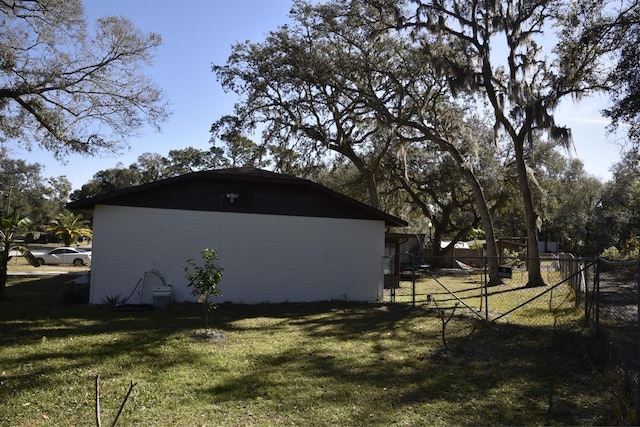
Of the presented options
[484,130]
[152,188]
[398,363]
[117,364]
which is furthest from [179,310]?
[484,130]

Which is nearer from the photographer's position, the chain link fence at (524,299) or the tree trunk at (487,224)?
the chain link fence at (524,299)

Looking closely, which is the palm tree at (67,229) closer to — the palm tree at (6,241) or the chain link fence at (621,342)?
the palm tree at (6,241)

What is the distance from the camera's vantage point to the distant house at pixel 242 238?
13094 mm

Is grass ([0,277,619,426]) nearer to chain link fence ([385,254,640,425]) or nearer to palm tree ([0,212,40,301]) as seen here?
chain link fence ([385,254,640,425])

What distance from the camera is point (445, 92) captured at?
71.3 feet

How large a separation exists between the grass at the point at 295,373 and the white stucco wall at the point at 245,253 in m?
2.31

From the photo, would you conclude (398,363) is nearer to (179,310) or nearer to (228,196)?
(179,310)

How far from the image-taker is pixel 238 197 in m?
14.0

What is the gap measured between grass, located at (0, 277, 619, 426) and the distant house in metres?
2.44

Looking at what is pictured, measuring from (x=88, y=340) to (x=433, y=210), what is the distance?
34280mm

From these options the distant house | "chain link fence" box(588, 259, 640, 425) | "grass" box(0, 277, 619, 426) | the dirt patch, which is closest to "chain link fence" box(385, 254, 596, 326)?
"chain link fence" box(588, 259, 640, 425)

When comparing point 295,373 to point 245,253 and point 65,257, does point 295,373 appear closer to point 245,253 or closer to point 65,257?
point 245,253

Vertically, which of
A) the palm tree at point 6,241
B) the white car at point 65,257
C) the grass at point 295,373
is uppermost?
the palm tree at point 6,241

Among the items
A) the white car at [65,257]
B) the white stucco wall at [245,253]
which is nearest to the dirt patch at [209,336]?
the white stucco wall at [245,253]
